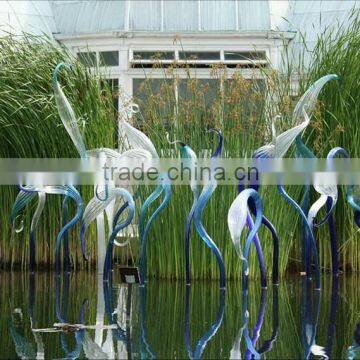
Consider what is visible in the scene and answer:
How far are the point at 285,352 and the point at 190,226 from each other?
Result: 2726 millimetres

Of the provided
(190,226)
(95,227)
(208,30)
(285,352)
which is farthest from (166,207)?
(208,30)

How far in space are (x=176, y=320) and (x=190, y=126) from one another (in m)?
2.43

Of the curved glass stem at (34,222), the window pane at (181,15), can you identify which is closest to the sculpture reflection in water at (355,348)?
the curved glass stem at (34,222)

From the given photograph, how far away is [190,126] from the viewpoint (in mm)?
7438

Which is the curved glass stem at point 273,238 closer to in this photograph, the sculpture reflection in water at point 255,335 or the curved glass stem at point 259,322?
the curved glass stem at point 259,322

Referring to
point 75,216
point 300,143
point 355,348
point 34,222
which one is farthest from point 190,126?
point 355,348

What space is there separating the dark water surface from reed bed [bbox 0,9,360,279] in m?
0.37

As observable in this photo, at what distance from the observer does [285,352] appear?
429 cm

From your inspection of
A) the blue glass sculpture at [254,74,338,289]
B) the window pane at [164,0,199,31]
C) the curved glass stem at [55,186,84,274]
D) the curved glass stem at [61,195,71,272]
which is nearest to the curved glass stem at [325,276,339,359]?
the blue glass sculpture at [254,74,338,289]

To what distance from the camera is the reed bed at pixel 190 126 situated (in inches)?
287

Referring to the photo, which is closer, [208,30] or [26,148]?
[26,148]

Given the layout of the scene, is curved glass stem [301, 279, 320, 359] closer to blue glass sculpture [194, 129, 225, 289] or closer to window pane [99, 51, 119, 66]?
blue glass sculpture [194, 129, 225, 289]

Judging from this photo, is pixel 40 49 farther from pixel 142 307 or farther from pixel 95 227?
pixel 142 307

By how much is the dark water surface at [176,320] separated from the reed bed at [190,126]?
1.22 feet
